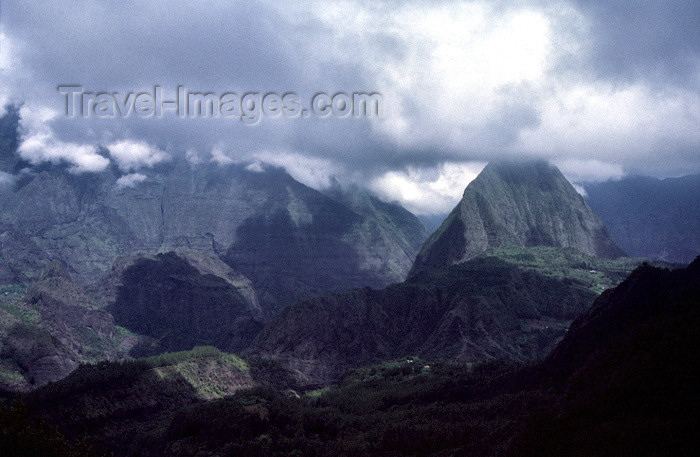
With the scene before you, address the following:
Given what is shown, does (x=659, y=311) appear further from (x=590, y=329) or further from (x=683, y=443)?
(x=683, y=443)

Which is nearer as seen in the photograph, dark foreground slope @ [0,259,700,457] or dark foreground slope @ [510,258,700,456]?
dark foreground slope @ [510,258,700,456]

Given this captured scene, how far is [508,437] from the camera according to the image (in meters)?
116

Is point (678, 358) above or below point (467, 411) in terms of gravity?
above

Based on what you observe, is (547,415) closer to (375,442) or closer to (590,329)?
(375,442)

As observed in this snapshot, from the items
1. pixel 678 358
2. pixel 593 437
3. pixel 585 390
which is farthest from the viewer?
pixel 585 390

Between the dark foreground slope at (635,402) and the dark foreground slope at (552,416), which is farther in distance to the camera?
the dark foreground slope at (552,416)

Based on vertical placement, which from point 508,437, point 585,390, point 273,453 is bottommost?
point 273,453

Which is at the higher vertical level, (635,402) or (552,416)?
(635,402)

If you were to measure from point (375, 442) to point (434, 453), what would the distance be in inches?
1063

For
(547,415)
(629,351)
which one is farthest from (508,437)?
(629,351)

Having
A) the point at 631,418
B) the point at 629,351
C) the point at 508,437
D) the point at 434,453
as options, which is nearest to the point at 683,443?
the point at 631,418

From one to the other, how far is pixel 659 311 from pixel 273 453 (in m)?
118

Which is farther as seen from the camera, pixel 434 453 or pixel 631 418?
pixel 434 453

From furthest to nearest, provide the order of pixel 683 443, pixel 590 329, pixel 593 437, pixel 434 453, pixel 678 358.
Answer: pixel 590 329 → pixel 434 453 → pixel 678 358 → pixel 593 437 → pixel 683 443
